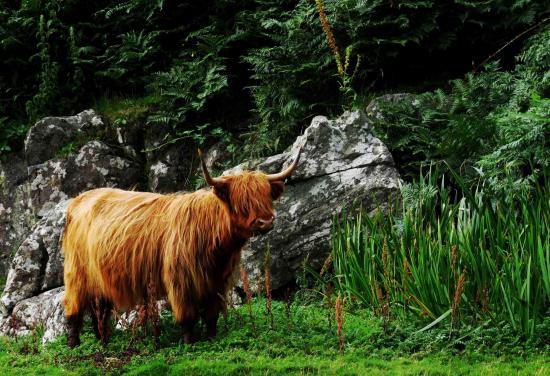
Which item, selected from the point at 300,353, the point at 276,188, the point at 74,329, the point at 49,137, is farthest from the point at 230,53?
the point at 300,353

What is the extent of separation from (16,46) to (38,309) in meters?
5.91

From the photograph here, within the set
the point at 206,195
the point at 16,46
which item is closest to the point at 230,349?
the point at 206,195

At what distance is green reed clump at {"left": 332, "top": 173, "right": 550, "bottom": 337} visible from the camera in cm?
540

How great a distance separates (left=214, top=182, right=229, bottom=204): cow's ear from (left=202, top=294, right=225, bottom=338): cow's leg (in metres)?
0.90

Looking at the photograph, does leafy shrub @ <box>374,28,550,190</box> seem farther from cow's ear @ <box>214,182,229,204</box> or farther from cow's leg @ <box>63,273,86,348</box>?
cow's leg @ <box>63,273,86,348</box>

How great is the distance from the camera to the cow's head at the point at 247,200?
5898mm

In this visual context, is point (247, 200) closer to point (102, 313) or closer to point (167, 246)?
point (167, 246)

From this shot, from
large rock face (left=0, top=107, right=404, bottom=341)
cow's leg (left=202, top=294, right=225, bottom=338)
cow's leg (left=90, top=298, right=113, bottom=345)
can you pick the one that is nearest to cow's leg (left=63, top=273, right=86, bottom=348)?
cow's leg (left=90, top=298, right=113, bottom=345)

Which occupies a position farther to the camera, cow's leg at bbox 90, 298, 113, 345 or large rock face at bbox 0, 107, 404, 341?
large rock face at bbox 0, 107, 404, 341

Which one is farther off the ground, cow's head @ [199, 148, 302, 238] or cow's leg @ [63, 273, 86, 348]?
cow's head @ [199, 148, 302, 238]

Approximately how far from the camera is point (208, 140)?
10656 millimetres

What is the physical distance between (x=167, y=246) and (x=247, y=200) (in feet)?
2.94

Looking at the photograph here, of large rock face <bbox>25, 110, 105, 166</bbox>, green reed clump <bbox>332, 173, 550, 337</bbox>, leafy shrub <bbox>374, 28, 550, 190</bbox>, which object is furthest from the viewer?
large rock face <bbox>25, 110, 105, 166</bbox>

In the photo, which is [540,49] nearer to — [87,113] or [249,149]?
[249,149]
